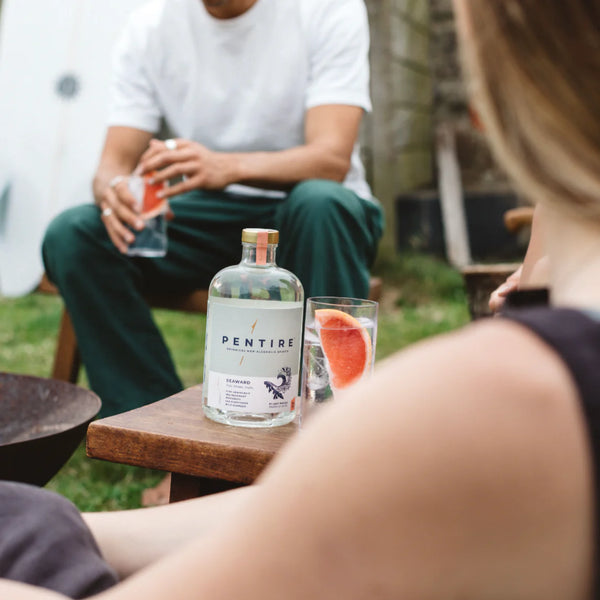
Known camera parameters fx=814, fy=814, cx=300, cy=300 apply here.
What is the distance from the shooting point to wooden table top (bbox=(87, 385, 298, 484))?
103 centimetres

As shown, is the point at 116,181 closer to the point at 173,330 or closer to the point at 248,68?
the point at 248,68

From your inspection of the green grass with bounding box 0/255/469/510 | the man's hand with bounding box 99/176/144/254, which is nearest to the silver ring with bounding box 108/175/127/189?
the man's hand with bounding box 99/176/144/254

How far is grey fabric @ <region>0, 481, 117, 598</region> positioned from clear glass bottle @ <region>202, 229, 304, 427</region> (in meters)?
0.40

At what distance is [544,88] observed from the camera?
457 mm

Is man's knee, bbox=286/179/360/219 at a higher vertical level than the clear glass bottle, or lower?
higher

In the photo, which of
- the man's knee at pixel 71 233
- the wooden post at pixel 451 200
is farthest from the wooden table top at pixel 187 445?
the wooden post at pixel 451 200

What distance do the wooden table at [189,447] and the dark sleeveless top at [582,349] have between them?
629 mm

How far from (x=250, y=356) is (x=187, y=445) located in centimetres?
14

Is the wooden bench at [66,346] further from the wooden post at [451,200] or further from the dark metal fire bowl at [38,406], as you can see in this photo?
the wooden post at [451,200]

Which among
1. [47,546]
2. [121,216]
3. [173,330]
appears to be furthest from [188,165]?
[173,330]

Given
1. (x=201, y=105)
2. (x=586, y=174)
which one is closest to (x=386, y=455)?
(x=586, y=174)

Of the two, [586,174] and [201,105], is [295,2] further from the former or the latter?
[586,174]

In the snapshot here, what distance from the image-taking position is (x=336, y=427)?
1.37 ft

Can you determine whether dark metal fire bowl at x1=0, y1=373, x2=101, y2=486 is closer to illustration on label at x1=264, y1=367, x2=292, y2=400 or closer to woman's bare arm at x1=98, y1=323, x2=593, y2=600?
illustration on label at x1=264, y1=367, x2=292, y2=400
